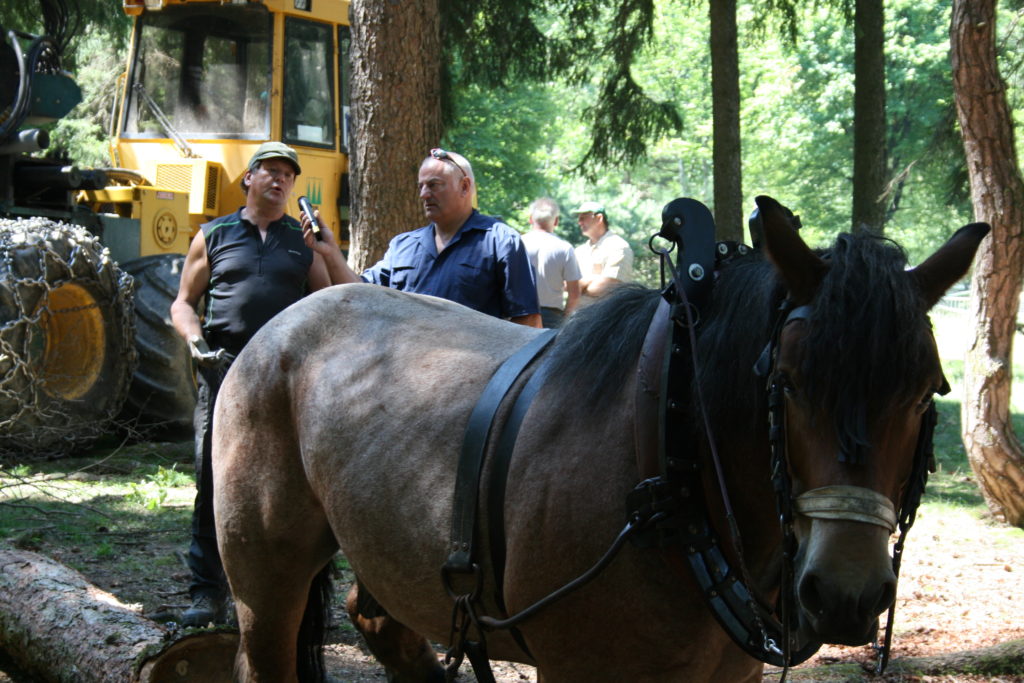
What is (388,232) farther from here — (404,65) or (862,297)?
(862,297)

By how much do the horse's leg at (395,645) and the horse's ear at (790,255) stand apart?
2.30m

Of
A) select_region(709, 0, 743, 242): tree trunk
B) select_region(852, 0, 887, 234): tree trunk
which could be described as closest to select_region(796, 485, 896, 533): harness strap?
select_region(709, 0, 743, 242): tree trunk

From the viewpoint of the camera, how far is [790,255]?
87.5 inches

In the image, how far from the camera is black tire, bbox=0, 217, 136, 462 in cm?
752

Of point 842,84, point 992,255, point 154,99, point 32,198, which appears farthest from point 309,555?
point 842,84

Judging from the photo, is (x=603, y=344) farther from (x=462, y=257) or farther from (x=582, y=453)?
(x=462, y=257)

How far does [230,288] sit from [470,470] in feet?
7.67

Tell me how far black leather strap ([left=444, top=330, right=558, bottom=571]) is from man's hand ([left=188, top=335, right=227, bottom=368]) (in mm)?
1908

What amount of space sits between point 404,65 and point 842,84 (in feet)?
92.9

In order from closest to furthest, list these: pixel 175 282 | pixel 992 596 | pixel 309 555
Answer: pixel 309 555 < pixel 992 596 < pixel 175 282

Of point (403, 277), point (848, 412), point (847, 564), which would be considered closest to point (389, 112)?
point (403, 277)

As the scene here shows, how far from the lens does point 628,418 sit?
8.34ft

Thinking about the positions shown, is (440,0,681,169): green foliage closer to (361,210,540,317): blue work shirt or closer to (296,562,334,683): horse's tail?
(361,210,540,317): blue work shirt

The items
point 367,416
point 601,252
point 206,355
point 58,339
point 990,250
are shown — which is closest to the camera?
point 367,416
